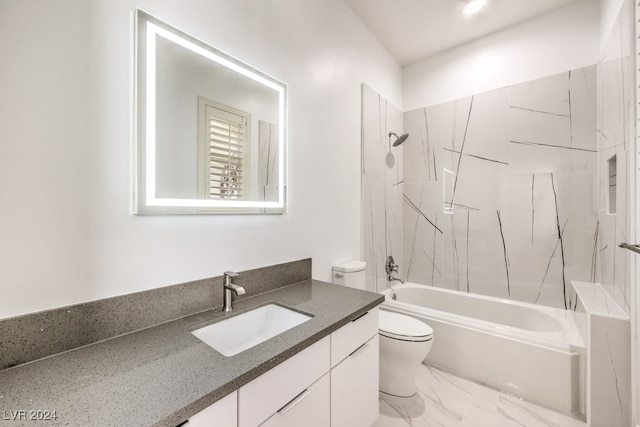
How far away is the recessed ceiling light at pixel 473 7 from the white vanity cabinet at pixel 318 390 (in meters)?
2.50

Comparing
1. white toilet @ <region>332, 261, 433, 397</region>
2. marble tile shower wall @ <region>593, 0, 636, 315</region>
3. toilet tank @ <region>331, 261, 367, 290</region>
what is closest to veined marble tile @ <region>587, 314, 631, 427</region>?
marble tile shower wall @ <region>593, 0, 636, 315</region>

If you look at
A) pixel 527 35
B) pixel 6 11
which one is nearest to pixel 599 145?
pixel 527 35

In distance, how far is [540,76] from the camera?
233 cm

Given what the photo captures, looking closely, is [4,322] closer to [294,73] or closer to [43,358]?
[43,358]

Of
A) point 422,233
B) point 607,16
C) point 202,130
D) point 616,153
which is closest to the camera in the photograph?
point 202,130

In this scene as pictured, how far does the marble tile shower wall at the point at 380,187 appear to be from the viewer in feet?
7.88

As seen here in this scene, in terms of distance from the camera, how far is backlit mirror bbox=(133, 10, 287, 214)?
40.8 inches

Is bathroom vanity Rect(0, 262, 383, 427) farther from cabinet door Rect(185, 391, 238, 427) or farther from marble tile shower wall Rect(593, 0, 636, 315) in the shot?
marble tile shower wall Rect(593, 0, 636, 315)

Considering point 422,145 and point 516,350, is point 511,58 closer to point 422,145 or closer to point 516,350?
point 422,145

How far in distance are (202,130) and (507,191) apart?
8.57 ft

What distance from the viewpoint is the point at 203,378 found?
2.36 feet

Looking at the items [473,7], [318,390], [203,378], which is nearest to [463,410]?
[318,390]

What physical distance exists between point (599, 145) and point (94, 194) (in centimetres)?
320

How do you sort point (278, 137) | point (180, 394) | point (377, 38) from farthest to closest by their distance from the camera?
point (377, 38) → point (278, 137) → point (180, 394)
